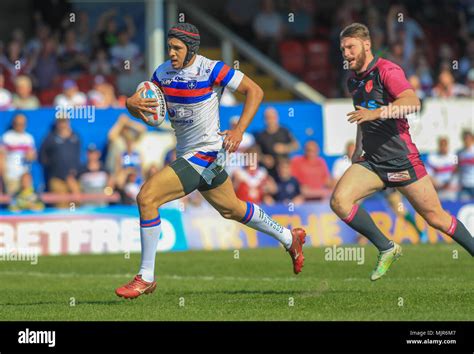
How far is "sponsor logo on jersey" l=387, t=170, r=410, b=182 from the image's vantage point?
39.4ft

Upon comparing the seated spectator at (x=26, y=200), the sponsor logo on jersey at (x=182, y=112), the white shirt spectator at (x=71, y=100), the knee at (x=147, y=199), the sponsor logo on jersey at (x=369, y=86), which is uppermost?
the white shirt spectator at (x=71, y=100)

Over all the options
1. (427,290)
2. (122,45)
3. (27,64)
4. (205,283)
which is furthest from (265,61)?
(427,290)

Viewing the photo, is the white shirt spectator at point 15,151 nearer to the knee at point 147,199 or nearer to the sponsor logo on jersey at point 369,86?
the knee at point 147,199

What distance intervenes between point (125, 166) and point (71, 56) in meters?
3.89

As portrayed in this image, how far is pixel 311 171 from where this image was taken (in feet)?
71.3

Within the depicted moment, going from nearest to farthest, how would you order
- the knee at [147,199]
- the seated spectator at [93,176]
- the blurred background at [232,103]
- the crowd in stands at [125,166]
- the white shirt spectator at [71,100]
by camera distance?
the knee at [147,199] → the blurred background at [232,103] → the crowd in stands at [125,166] → the seated spectator at [93,176] → the white shirt spectator at [71,100]

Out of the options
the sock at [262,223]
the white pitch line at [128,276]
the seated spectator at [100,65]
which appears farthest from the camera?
the seated spectator at [100,65]

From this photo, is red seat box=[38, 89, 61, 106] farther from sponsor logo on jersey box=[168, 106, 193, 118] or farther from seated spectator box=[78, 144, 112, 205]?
sponsor logo on jersey box=[168, 106, 193, 118]

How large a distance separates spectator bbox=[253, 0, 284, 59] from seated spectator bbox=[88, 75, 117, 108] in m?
4.42

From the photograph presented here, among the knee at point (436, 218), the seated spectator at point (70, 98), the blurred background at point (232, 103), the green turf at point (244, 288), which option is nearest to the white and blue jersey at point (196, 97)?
the green turf at point (244, 288)

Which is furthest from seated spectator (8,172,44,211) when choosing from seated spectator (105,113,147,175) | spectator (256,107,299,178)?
spectator (256,107,299,178)

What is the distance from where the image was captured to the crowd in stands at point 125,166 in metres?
Result: 21.1

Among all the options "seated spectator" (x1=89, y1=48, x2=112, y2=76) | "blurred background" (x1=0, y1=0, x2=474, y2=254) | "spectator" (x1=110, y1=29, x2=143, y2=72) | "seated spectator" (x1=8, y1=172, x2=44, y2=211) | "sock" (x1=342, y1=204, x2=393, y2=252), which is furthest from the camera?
"spectator" (x1=110, y1=29, x2=143, y2=72)
